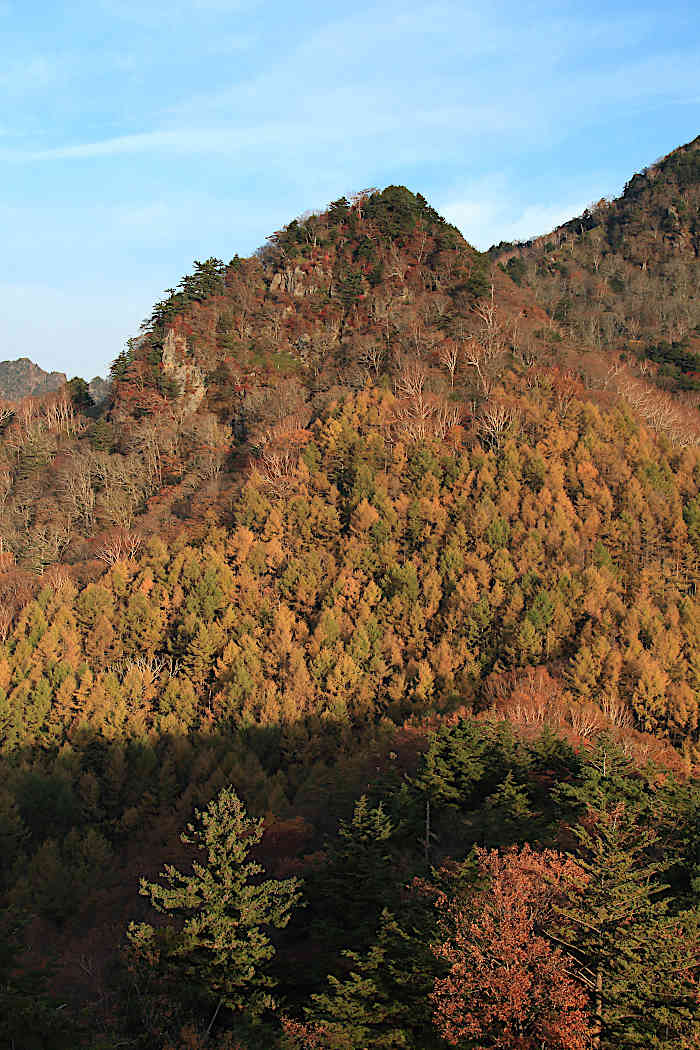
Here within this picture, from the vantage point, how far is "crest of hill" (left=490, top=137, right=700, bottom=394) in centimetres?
10475

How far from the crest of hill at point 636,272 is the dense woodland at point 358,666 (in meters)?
1.50

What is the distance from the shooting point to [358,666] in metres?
54.1

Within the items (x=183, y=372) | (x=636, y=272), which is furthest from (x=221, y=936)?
(x=636, y=272)

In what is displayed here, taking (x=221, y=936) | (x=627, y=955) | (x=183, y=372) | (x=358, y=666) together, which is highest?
(x=183, y=372)

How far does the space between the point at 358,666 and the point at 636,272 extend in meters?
102

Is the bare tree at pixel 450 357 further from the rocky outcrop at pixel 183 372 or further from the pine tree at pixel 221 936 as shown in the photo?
the pine tree at pixel 221 936

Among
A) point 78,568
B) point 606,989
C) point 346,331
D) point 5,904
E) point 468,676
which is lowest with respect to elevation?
point 5,904

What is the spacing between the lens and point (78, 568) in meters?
70.1

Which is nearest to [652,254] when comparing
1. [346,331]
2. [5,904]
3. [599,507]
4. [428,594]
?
[346,331]

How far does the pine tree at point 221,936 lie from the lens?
22188 mm

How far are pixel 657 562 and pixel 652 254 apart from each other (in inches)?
3723

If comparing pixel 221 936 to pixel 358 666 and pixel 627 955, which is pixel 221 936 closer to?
pixel 627 955

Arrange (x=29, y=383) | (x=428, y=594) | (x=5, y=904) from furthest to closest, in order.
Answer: (x=29, y=383), (x=428, y=594), (x=5, y=904)

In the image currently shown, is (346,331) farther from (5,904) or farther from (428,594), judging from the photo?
(5,904)
